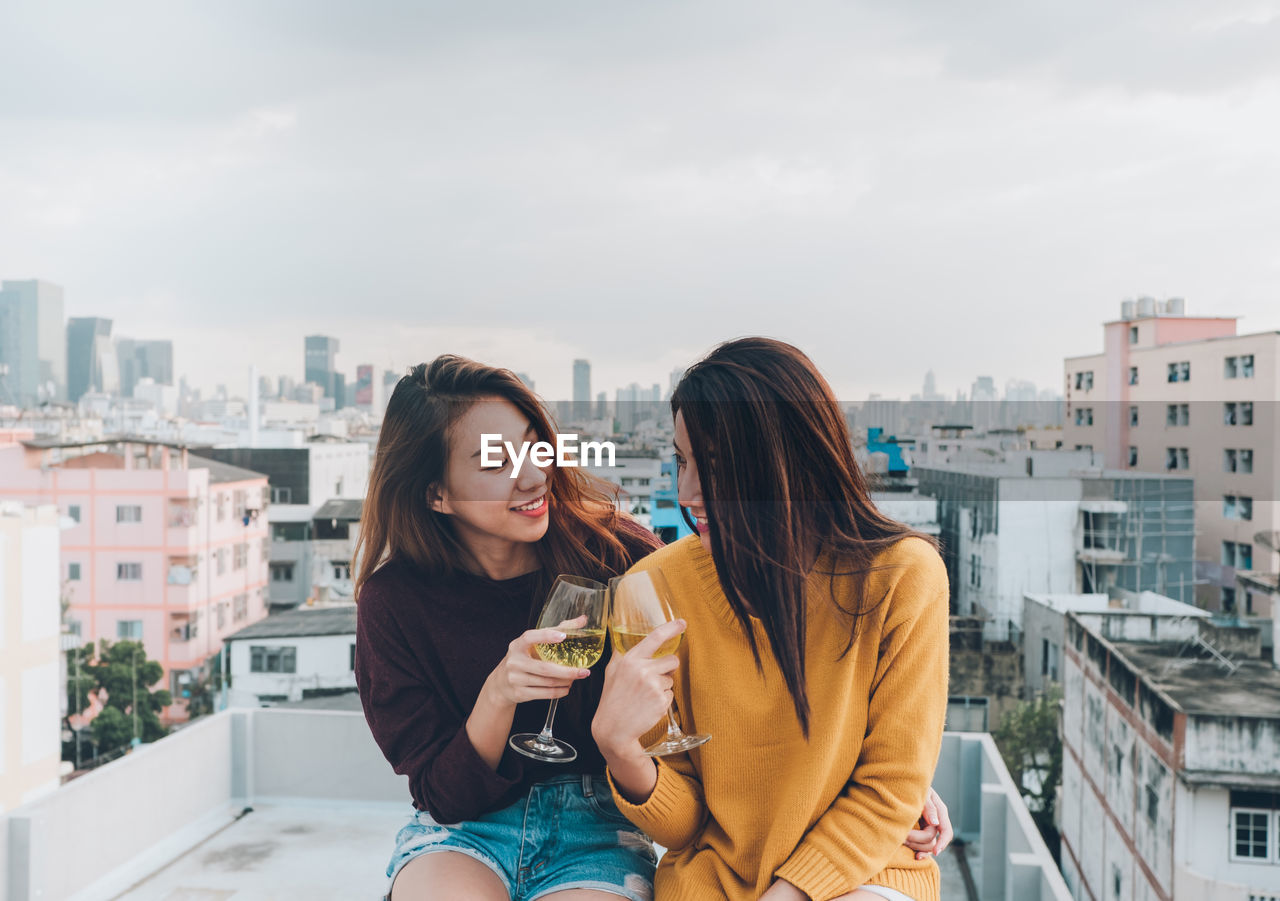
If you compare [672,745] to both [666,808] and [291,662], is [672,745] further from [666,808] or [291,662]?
[291,662]

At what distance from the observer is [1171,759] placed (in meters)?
4.11

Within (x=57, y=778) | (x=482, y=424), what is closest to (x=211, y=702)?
(x=57, y=778)

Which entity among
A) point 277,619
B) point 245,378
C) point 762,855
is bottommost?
point 277,619

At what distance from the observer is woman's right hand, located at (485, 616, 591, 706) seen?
0.93 metres

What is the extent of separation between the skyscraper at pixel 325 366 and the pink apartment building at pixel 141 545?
314cm

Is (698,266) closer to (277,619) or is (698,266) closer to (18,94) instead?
(18,94)

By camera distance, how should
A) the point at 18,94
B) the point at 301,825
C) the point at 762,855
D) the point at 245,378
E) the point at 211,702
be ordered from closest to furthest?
1. the point at 762,855
2. the point at 301,825
3. the point at 18,94
4. the point at 245,378
5. the point at 211,702

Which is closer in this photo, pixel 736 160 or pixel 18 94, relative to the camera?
pixel 736 160

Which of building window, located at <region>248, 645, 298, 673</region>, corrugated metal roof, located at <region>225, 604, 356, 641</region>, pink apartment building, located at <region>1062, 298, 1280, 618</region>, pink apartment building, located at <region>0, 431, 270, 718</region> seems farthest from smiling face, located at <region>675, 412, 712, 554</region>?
pink apartment building, located at <region>0, 431, 270, 718</region>

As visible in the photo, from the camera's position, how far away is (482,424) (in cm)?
125

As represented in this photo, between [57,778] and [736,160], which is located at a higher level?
[736,160]

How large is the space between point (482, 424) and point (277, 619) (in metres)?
6.82

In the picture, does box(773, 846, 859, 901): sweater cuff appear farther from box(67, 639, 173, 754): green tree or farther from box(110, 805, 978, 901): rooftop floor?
box(67, 639, 173, 754): green tree

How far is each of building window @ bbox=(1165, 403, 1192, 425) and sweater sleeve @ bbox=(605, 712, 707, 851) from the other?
7.45 m
